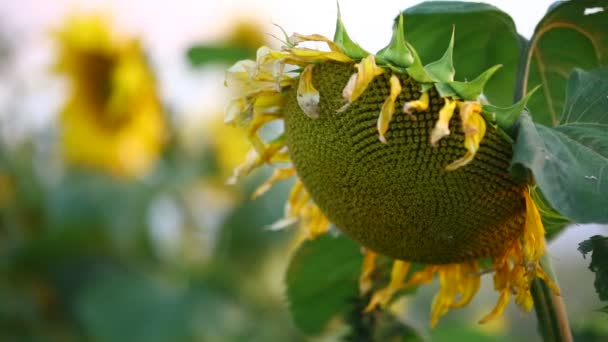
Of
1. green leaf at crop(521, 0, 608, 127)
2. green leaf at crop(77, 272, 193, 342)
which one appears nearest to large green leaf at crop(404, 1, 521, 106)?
green leaf at crop(521, 0, 608, 127)

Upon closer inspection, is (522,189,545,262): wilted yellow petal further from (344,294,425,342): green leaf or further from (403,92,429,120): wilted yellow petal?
(344,294,425,342): green leaf

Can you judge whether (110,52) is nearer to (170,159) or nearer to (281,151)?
(170,159)

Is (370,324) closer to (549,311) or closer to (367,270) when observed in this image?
(367,270)

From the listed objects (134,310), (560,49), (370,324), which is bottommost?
(134,310)

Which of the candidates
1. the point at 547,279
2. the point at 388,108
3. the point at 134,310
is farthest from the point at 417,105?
the point at 134,310

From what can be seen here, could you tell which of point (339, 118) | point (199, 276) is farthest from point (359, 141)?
point (199, 276)
